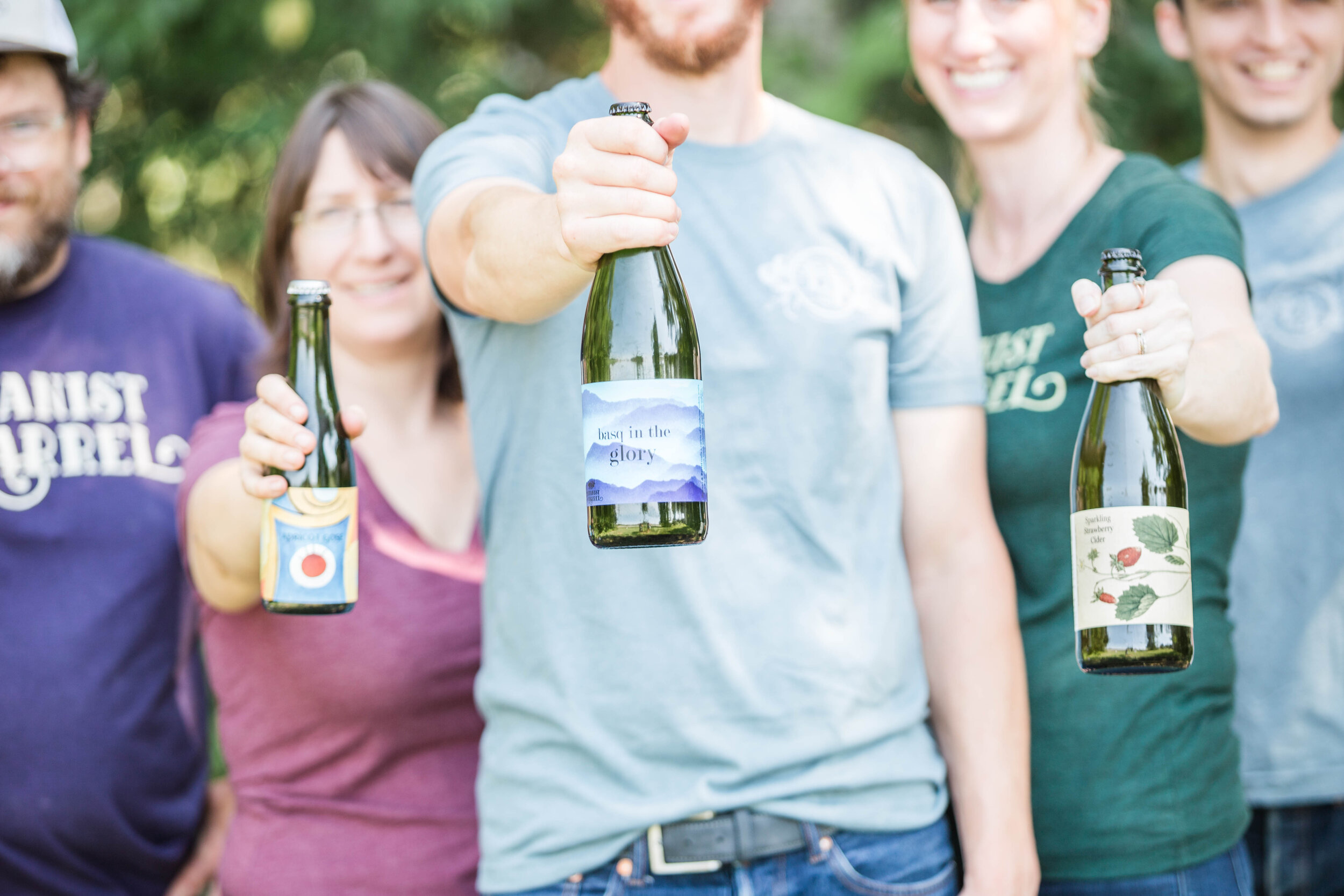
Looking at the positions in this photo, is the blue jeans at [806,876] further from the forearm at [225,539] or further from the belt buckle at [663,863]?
the forearm at [225,539]

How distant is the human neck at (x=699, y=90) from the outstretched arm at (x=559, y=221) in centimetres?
38

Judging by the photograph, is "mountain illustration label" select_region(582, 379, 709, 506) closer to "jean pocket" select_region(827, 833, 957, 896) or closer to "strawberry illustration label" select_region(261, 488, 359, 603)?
"strawberry illustration label" select_region(261, 488, 359, 603)

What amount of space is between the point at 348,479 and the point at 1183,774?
1.68 meters

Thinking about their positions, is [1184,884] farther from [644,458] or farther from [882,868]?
[644,458]

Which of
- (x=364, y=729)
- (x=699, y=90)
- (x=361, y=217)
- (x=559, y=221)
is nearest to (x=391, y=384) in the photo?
(x=361, y=217)

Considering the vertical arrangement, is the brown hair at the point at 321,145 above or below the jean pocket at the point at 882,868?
above

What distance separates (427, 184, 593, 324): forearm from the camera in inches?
65.5

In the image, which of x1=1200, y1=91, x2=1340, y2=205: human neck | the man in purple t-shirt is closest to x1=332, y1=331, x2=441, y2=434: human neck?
the man in purple t-shirt

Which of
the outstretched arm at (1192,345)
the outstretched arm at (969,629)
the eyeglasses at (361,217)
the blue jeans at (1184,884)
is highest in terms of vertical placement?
the eyeglasses at (361,217)

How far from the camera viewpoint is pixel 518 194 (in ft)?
5.86

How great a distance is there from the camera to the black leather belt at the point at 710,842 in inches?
75.0

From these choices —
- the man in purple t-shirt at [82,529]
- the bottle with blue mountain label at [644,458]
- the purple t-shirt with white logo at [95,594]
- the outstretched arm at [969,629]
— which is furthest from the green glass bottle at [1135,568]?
the man in purple t-shirt at [82,529]

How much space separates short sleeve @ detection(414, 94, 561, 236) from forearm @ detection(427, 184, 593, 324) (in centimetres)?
6

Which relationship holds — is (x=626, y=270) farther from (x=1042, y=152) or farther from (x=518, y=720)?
(x=1042, y=152)
